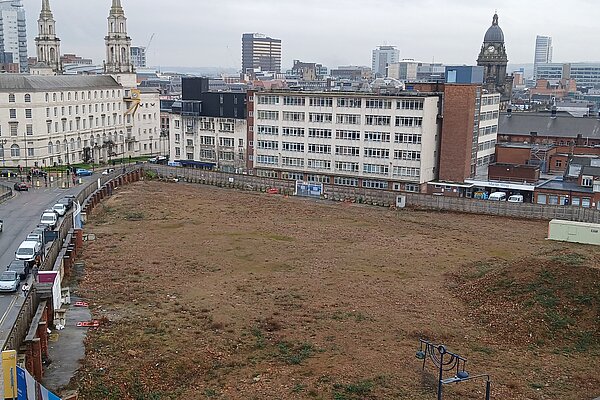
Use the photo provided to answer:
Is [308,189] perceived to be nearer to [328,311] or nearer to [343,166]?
[343,166]

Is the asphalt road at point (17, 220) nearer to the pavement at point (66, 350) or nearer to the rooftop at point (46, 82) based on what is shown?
the pavement at point (66, 350)

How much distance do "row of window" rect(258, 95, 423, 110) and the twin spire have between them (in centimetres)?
3382

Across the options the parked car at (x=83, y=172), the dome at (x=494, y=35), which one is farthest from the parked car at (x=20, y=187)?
the dome at (x=494, y=35)

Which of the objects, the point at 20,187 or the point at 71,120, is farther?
the point at 71,120

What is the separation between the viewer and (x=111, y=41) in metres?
104

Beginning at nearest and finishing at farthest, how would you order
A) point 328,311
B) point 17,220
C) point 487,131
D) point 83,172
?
point 328,311
point 17,220
point 487,131
point 83,172

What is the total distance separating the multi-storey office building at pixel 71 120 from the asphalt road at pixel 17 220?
10.1 meters

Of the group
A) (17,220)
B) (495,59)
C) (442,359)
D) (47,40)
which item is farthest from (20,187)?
(495,59)

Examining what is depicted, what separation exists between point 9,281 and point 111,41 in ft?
254

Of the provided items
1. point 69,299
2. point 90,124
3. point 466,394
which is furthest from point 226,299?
point 90,124

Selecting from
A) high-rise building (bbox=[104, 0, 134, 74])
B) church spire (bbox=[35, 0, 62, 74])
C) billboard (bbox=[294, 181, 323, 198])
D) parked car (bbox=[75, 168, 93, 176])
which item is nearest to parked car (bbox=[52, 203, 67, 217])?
billboard (bbox=[294, 181, 323, 198])

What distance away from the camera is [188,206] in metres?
63.1

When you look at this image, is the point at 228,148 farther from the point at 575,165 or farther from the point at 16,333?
the point at 16,333

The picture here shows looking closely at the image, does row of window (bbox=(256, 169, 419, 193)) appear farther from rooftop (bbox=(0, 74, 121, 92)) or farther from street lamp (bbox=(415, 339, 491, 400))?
street lamp (bbox=(415, 339, 491, 400))
